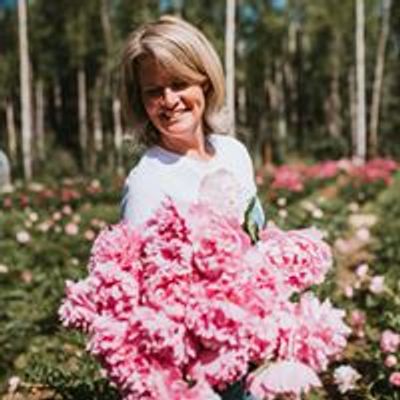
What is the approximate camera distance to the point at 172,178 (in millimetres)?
2082

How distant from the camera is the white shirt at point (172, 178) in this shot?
6.59ft

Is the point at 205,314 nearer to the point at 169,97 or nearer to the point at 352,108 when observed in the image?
the point at 169,97

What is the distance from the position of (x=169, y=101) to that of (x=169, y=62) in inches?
4.3

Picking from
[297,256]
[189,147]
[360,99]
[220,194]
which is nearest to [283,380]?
[297,256]

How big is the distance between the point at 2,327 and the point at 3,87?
32.5 meters

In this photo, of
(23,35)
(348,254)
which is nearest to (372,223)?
(348,254)

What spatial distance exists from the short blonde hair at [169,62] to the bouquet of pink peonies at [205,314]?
46 centimetres

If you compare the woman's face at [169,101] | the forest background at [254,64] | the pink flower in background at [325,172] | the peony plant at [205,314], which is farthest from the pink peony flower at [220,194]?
the forest background at [254,64]

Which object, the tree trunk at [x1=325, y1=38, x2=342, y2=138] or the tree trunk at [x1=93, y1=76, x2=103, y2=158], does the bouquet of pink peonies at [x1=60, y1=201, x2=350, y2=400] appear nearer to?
the tree trunk at [x1=93, y1=76, x2=103, y2=158]

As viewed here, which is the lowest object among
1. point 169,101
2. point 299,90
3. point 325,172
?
point 299,90

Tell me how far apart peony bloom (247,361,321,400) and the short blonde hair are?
78 cm

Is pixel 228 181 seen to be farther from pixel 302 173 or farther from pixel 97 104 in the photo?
pixel 97 104

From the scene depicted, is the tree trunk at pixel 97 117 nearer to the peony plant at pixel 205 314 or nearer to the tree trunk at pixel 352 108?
the tree trunk at pixel 352 108

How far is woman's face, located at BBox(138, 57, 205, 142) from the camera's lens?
211cm
